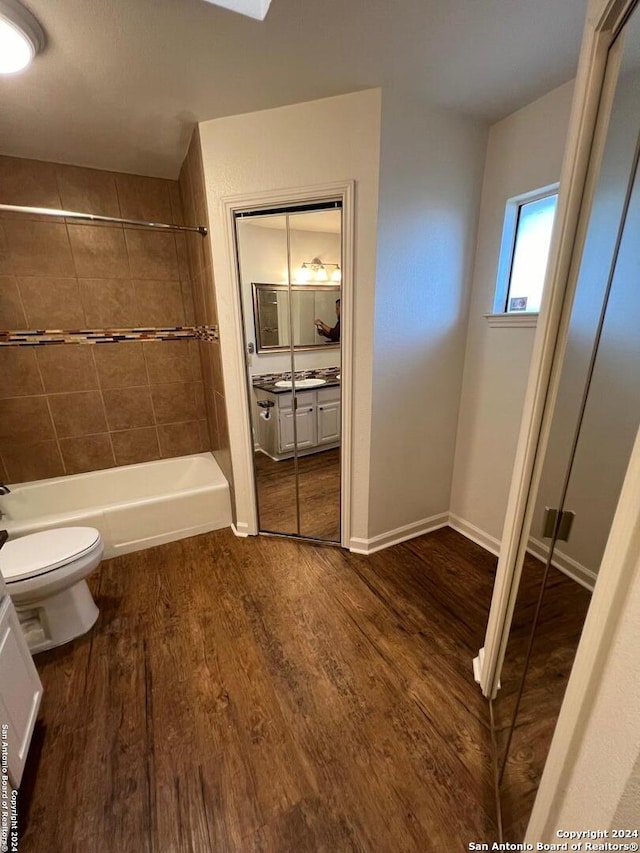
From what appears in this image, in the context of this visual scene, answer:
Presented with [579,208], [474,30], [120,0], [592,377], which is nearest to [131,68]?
[120,0]

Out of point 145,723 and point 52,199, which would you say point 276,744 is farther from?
point 52,199

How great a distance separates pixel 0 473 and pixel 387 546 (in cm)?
281

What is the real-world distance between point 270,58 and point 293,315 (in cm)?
103

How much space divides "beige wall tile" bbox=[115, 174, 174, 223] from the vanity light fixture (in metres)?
1.39

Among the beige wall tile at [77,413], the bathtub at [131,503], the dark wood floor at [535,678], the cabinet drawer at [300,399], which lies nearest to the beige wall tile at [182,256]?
the beige wall tile at [77,413]

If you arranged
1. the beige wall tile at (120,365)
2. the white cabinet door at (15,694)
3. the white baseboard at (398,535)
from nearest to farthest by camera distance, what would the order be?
the white cabinet door at (15,694)
the white baseboard at (398,535)
the beige wall tile at (120,365)

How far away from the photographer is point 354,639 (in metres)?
1.61

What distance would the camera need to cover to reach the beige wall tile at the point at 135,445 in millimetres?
2742

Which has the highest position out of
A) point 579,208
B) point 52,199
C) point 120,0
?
point 120,0

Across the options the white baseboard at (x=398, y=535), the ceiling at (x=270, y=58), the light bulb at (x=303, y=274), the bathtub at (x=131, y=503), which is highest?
the ceiling at (x=270, y=58)

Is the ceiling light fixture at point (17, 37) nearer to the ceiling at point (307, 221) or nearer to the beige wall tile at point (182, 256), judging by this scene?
the ceiling at point (307, 221)

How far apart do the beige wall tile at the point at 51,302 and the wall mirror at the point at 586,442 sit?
2912 mm

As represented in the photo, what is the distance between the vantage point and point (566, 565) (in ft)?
2.83

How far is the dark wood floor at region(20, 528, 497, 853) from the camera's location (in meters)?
1.02
